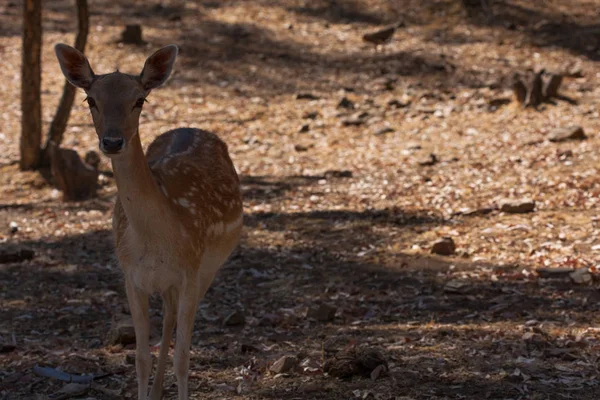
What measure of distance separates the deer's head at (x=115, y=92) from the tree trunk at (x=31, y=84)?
6672mm

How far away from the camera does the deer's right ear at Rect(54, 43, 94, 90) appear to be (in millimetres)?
5270

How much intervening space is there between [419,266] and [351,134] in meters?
5.19

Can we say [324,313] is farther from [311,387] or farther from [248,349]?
[311,387]

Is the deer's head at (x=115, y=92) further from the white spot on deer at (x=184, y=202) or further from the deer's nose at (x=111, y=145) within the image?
the white spot on deer at (x=184, y=202)

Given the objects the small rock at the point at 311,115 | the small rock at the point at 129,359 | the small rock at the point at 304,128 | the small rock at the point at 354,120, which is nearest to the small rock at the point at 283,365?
the small rock at the point at 129,359

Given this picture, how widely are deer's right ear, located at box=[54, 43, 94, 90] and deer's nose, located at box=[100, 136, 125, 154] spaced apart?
629 millimetres

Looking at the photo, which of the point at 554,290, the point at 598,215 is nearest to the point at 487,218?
the point at 598,215

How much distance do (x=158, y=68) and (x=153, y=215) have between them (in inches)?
33.5

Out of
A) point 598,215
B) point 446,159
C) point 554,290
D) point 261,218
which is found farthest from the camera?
point 446,159

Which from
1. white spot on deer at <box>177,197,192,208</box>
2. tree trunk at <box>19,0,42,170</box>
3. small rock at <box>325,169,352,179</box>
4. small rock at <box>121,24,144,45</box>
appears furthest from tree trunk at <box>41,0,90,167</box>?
white spot on deer at <box>177,197,192,208</box>

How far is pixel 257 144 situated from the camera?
13414 millimetres

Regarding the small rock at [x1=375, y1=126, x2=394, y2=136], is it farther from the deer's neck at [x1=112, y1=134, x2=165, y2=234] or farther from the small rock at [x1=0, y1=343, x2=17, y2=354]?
the deer's neck at [x1=112, y1=134, x2=165, y2=234]

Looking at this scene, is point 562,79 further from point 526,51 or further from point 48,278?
point 48,278

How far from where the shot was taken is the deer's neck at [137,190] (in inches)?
196
